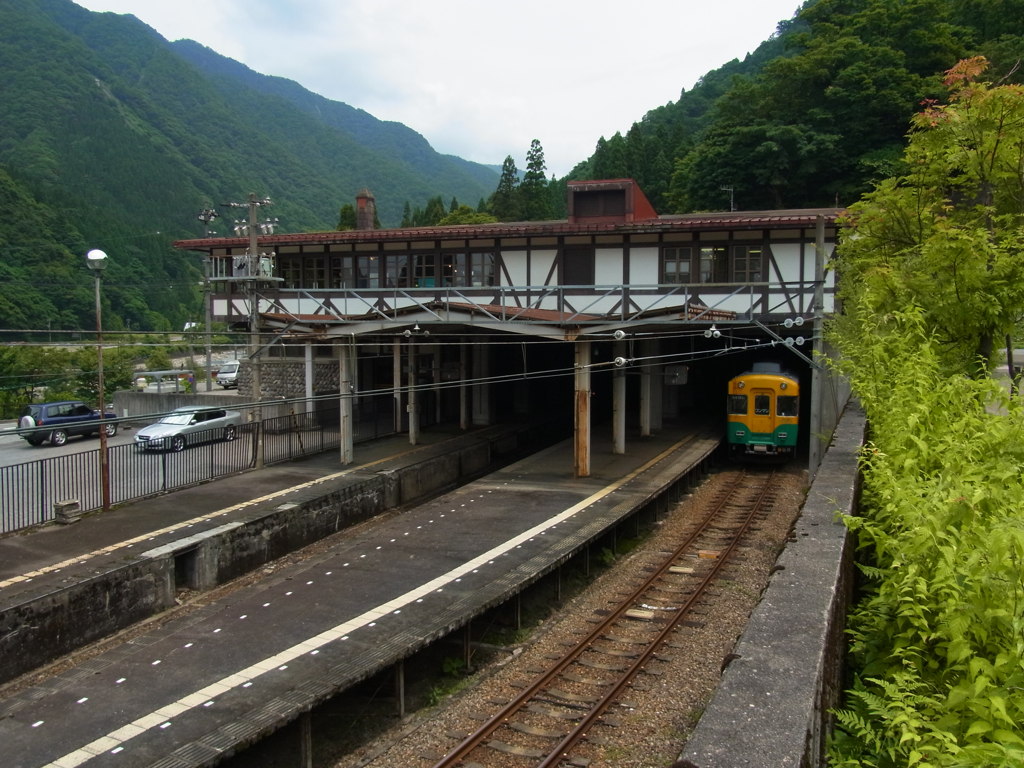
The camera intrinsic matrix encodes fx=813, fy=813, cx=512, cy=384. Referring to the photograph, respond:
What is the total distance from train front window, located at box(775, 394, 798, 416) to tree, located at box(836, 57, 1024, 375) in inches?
355

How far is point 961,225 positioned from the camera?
10.6 meters

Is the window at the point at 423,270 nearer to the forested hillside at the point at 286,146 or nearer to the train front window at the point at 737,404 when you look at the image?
the train front window at the point at 737,404

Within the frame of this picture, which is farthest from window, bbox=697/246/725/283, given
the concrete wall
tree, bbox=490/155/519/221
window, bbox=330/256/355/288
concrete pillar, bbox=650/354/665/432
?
tree, bbox=490/155/519/221

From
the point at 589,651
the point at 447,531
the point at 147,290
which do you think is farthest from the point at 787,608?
the point at 147,290

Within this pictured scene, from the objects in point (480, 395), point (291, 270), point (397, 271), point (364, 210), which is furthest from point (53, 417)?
point (364, 210)

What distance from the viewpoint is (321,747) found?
8125mm

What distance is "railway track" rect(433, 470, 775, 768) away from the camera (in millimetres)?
7580

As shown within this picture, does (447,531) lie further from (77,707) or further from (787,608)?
(787,608)

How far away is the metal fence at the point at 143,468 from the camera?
12.9 m

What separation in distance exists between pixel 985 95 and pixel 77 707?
1175 centimetres

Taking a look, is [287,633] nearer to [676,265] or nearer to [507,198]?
[676,265]

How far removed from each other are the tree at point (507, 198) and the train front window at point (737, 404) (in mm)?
40760

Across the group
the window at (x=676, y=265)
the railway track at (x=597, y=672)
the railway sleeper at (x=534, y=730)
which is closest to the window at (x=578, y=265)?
the window at (x=676, y=265)

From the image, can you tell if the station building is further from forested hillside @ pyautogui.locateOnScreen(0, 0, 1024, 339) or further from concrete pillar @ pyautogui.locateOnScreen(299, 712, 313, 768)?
concrete pillar @ pyautogui.locateOnScreen(299, 712, 313, 768)
